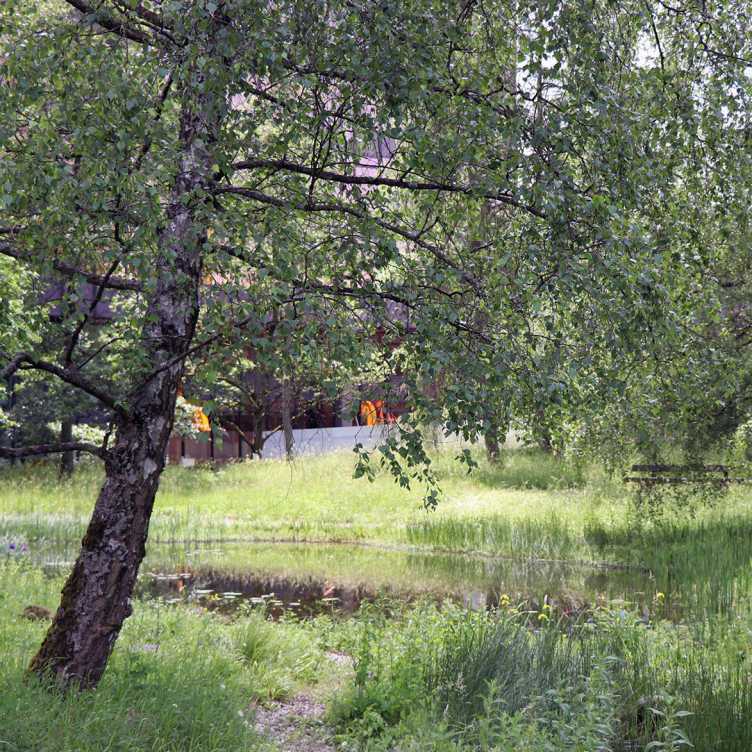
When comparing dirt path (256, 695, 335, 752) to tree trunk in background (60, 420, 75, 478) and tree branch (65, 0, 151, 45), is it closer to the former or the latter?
tree branch (65, 0, 151, 45)

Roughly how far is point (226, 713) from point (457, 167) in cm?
358

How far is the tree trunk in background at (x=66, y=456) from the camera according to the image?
23030mm

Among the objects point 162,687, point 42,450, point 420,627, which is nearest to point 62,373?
point 42,450

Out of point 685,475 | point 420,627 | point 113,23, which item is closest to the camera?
point 113,23

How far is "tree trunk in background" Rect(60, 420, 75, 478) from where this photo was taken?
75.6ft

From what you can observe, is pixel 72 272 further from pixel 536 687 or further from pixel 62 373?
pixel 536 687

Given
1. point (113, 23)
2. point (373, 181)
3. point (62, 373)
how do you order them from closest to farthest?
point (62, 373) → point (113, 23) → point (373, 181)

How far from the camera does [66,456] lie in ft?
76.6

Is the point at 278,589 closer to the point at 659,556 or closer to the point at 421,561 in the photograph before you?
the point at 421,561

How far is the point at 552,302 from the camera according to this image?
549 cm

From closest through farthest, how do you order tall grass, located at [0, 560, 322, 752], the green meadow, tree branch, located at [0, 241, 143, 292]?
tall grass, located at [0, 560, 322, 752], tree branch, located at [0, 241, 143, 292], the green meadow

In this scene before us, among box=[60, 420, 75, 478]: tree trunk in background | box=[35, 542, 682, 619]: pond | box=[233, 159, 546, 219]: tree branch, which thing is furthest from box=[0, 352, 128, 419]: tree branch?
box=[60, 420, 75, 478]: tree trunk in background

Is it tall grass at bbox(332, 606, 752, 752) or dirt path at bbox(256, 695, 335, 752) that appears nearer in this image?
tall grass at bbox(332, 606, 752, 752)

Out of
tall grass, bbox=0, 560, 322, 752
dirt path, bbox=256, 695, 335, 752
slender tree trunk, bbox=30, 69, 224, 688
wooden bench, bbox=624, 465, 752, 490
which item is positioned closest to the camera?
tall grass, bbox=0, 560, 322, 752
